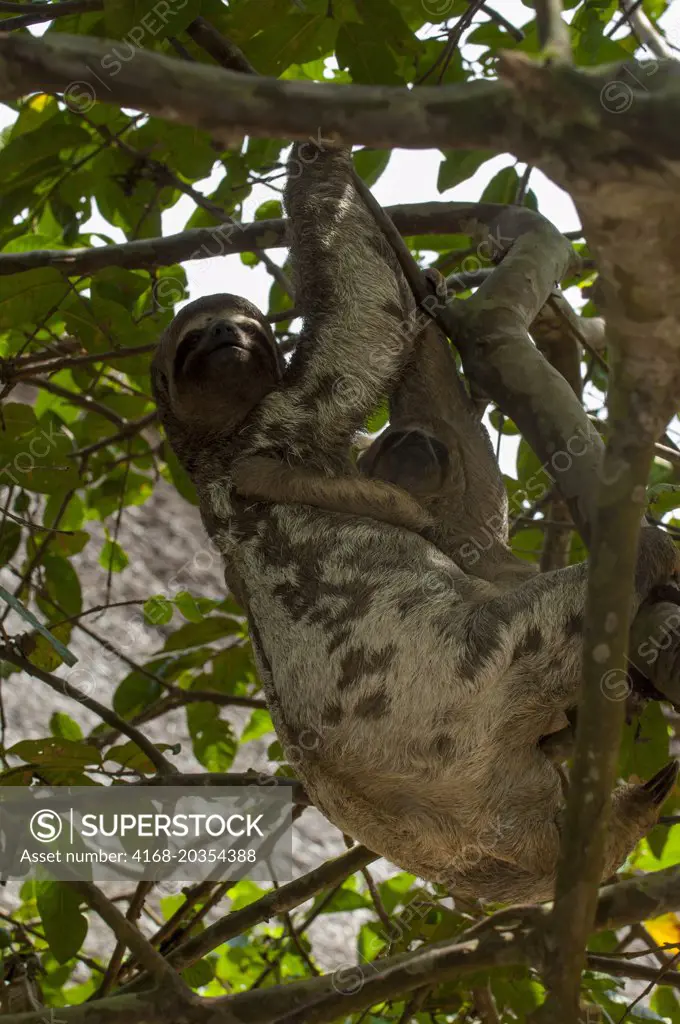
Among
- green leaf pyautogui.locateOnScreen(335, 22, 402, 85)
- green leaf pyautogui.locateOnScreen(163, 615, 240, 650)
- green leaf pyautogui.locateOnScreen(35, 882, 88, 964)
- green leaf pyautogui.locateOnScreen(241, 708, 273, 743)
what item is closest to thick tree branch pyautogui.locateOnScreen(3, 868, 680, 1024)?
green leaf pyautogui.locateOnScreen(35, 882, 88, 964)

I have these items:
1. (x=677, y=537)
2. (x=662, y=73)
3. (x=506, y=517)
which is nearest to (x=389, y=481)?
(x=506, y=517)

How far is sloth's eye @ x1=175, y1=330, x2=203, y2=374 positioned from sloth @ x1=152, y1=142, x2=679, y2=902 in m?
0.01

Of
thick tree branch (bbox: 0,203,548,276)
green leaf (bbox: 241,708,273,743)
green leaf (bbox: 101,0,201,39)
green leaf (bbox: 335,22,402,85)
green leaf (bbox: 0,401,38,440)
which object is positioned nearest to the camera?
green leaf (bbox: 101,0,201,39)

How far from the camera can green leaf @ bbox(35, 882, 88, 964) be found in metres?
4.94

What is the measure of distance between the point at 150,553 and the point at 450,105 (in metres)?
16.0

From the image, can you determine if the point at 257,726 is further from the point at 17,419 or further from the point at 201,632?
the point at 17,419

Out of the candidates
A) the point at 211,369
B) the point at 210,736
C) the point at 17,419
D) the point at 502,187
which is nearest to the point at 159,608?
the point at 210,736

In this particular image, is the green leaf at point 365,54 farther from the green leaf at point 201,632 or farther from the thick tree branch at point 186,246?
the green leaf at point 201,632

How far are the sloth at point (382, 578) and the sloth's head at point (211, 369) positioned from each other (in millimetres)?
12

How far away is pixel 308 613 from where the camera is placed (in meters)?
4.59

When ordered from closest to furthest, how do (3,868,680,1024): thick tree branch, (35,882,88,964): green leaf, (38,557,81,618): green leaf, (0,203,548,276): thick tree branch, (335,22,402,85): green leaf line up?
(3,868,680,1024): thick tree branch → (335,22,402,85): green leaf → (35,882,88,964): green leaf → (0,203,548,276): thick tree branch → (38,557,81,618): green leaf

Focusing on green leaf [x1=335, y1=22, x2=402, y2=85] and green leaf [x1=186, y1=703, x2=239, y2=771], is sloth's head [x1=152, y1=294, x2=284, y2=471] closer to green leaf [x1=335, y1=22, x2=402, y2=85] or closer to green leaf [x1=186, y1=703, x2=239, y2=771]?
green leaf [x1=335, y1=22, x2=402, y2=85]

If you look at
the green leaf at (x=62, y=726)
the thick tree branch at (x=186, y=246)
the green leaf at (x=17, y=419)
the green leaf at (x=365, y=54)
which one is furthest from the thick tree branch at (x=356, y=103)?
the green leaf at (x=62, y=726)

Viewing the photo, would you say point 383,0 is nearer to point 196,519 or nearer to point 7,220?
point 7,220
